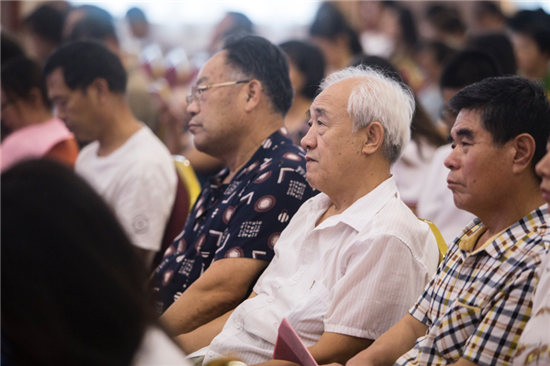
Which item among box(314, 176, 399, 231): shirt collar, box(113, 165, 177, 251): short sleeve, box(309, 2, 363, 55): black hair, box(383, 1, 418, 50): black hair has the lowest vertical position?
box(113, 165, 177, 251): short sleeve

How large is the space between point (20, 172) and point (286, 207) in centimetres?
135

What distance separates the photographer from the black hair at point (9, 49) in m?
4.59

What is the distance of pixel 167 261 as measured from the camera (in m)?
2.63

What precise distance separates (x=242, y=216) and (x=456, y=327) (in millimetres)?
918

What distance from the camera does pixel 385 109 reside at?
80.2 inches

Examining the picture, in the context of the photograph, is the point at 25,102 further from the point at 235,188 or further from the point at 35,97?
the point at 235,188

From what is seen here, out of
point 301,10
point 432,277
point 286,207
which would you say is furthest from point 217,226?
point 301,10

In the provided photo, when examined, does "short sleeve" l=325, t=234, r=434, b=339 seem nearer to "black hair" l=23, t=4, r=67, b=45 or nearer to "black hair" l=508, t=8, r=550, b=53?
"black hair" l=508, t=8, r=550, b=53

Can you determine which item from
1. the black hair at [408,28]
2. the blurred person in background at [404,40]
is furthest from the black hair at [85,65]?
the black hair at [408,28]

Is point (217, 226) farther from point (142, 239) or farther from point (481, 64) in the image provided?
point (481, 64)

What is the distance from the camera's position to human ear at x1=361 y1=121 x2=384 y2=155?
202cm

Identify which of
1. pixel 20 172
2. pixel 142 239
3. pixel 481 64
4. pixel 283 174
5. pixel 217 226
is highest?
pixel 481 64

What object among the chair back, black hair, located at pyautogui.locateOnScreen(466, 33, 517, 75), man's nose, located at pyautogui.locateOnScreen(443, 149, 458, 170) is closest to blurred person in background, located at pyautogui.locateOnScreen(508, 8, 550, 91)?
black hair, located at pyautogui.locateOnScreen(466, 33, 517, 75)

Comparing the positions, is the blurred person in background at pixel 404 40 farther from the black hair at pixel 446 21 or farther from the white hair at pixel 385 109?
the white hair at pixel 385 109
